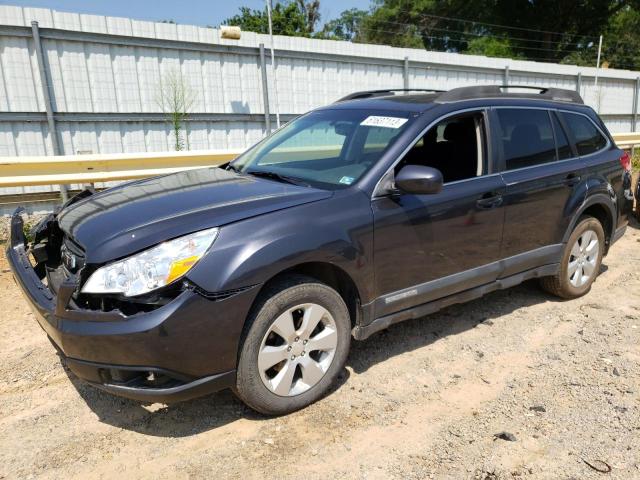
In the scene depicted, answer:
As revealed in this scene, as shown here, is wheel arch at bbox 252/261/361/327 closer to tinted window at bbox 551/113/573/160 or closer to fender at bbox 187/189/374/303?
fender at bbox 187/189/374/303

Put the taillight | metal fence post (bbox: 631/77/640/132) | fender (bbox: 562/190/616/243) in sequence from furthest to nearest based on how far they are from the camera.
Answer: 1. metal fence post (bbox: 631/77/640/132)
2. the taillight
3. fender (bbox: 562/190/616/243)

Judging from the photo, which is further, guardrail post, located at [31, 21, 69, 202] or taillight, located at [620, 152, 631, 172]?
guardrail post, located at [31, 21, 69, 202]

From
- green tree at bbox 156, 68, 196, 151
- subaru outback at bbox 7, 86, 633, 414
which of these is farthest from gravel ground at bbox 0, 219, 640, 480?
green tree at bbox 156, 68, 196, 151

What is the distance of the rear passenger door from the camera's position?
397 cm

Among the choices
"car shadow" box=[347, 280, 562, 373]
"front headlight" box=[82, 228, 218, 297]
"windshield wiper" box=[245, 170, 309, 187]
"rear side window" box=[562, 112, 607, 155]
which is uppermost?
"rear side window" box=[562, 112, 607, 155]

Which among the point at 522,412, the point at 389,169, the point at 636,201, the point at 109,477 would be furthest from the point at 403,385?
the point at 636,201

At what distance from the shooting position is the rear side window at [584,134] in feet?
15.1

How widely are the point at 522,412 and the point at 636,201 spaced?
19.4ft

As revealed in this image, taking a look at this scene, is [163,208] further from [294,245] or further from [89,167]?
[89,167]

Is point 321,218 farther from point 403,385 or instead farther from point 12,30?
point 12,30

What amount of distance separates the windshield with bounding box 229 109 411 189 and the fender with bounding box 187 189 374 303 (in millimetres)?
245

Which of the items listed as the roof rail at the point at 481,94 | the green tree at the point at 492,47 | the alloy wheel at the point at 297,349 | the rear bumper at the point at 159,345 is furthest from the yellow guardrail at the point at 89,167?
the green tree at the point at 492,47

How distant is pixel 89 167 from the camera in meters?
6.00

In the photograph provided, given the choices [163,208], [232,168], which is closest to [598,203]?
[232,168]
